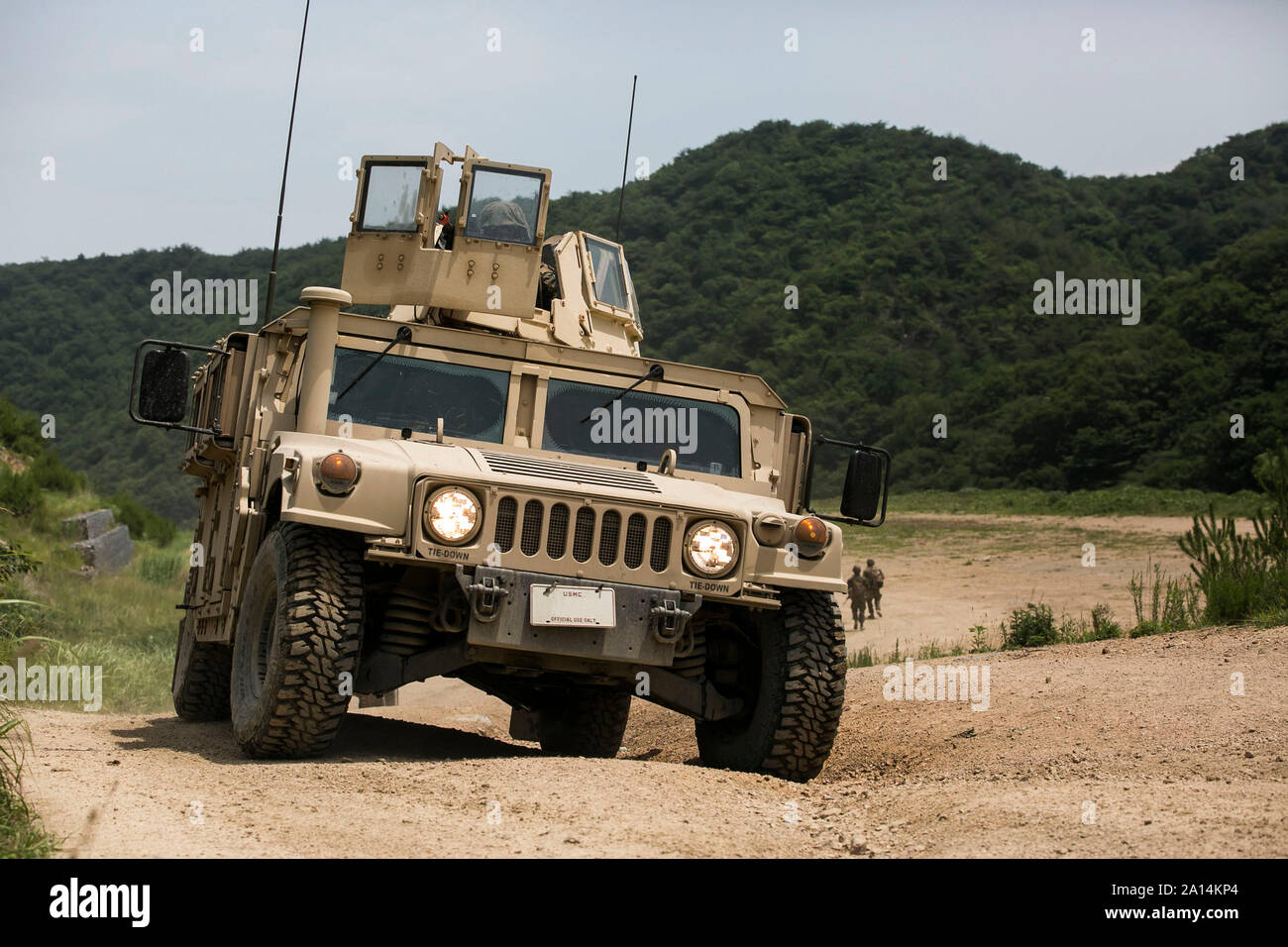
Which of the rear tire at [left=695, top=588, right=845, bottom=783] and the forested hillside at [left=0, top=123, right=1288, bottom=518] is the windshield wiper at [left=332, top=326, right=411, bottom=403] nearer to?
the rear tire at [left=695, top=588, right=845, bottom=783]

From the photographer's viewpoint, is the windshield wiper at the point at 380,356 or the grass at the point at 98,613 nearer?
the windshield wiper at the point at 380,356

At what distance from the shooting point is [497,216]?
934 cm

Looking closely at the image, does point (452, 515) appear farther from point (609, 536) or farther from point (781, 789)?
point (781, 789)

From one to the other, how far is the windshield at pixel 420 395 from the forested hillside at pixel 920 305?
1159 inches

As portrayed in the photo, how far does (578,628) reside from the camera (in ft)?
23.1

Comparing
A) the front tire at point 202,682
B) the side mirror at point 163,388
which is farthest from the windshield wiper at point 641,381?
the front tire at point 202,682

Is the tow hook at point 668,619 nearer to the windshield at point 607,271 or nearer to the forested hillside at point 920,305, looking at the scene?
the windshield at point 607,271

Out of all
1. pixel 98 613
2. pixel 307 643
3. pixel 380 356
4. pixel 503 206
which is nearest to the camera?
pixel 307 643

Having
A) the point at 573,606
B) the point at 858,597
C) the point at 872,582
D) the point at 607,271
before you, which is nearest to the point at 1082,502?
the point at 872,582

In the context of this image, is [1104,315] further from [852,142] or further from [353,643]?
[353,643]

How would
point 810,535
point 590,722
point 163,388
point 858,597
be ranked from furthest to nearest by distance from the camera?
point 858,597 < point 590,722 < point 163,388 < point 810,535

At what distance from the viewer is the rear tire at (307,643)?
6809mm

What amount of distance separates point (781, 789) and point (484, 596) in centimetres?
156

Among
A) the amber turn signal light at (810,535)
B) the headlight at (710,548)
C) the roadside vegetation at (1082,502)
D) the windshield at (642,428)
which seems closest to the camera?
the headlight at (710,548)
